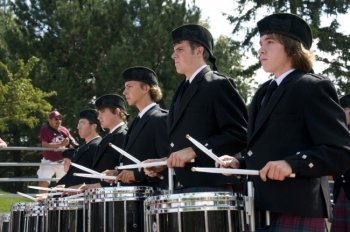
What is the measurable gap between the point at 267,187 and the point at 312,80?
663 mm

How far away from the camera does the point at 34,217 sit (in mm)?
6645

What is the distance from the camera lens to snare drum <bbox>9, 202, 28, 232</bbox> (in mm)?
7027

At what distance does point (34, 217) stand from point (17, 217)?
584mm

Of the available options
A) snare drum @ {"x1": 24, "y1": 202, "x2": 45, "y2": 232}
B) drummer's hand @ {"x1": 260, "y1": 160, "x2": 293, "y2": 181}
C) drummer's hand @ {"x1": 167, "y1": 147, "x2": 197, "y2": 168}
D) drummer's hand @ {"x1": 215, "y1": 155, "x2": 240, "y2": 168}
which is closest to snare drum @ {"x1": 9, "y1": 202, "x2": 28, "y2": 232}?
snare drum @ {"x1": 24, "y1": 202, "x2": 45, "y2": 232}

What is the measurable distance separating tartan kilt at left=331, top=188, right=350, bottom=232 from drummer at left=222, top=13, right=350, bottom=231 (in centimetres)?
234

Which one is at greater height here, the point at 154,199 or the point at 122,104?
the point at 122,104

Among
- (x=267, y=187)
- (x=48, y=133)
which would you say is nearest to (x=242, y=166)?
(x=267, y=187)

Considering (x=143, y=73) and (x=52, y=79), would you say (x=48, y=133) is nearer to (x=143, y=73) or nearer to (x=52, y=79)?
(x=143, y=73)

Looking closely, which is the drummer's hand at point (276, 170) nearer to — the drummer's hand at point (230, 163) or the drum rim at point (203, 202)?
the drum rim at point (203, 202)

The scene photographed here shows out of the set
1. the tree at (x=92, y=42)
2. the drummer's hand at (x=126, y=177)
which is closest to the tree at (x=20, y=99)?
the tree at (x=92, y=42)

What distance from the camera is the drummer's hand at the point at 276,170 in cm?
340

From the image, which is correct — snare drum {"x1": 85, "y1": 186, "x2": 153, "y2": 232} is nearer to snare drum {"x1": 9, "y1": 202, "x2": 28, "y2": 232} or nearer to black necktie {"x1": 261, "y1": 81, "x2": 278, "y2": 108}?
black necktie {"x1": 261, "y1": 81, "x2": 278, "y2": 108}

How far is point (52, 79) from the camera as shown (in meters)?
24.8

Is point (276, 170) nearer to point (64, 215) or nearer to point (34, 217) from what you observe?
point (64, 215)
